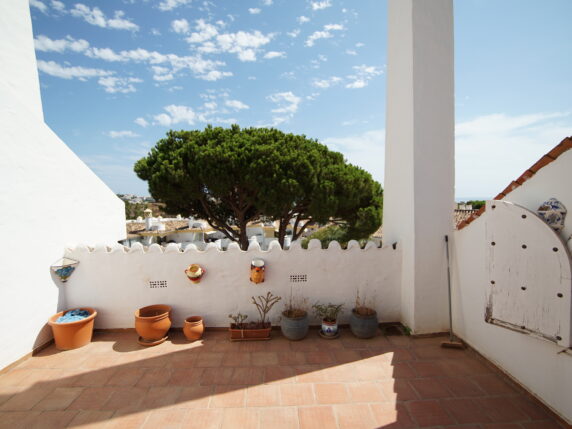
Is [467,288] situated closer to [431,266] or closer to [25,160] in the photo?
[431,266]

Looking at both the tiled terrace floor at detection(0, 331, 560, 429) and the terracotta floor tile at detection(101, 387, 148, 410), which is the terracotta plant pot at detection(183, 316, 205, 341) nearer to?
the tiled terrace floor at detection(0, 331, 560, 429)

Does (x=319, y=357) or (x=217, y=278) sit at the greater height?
(x=217, y=278)

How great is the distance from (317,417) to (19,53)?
321 inches

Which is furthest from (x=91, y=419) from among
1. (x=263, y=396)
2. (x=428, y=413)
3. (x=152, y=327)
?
(x=428, y=413)

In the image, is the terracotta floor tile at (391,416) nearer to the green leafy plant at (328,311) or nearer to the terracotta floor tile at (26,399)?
the green leafy plant at (328,311)

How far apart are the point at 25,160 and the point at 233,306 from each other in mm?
4183

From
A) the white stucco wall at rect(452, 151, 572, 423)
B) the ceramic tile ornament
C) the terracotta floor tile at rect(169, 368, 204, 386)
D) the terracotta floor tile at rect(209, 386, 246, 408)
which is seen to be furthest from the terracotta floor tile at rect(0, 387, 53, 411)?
the ceramic tile ornament

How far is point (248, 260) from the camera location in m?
5.28

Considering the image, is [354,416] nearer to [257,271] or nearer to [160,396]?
[160,396]

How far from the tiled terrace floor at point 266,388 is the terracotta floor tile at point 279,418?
12mm

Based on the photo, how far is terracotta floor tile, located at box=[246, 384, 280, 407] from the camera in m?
3.44

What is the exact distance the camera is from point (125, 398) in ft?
11.7

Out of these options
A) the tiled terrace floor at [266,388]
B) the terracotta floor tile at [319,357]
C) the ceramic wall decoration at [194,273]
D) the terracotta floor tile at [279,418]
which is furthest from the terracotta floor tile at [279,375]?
the ceramic wall decoration at [194,273]

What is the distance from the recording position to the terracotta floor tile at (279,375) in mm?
3879
